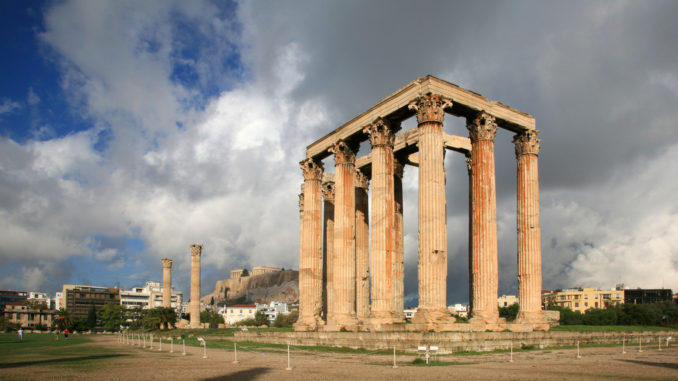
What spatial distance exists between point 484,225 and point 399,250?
34.7 feet

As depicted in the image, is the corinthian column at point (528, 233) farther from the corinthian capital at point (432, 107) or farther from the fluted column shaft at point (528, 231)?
the corinthian capital at point (432, 107)

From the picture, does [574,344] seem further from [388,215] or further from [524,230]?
[388,215]

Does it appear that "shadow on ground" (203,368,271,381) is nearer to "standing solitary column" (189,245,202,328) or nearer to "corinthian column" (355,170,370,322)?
"corinthian column" (355,170,370,322)

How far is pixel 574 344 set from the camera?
3066cm

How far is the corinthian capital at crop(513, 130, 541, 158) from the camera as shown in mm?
35969

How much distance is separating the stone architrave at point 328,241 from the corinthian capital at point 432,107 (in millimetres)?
20841

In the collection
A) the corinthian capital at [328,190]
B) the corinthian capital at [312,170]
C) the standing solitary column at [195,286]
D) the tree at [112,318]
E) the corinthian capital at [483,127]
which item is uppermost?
the corinthian capital at [483,127]

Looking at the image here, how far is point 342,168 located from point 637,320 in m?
49.6

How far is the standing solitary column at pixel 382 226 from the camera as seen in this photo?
1294 inches

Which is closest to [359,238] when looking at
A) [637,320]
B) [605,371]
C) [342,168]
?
[342,168]

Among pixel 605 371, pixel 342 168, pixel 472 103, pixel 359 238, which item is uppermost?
pixel 472 103

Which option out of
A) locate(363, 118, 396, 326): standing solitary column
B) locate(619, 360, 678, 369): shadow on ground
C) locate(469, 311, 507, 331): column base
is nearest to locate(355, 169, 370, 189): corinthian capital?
locate(363, 118, 396, 326): standing solitary column

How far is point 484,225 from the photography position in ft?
103

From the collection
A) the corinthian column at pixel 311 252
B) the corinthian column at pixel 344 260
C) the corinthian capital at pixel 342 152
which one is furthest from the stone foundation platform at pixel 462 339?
the corinthian capital at pixel 342 152
